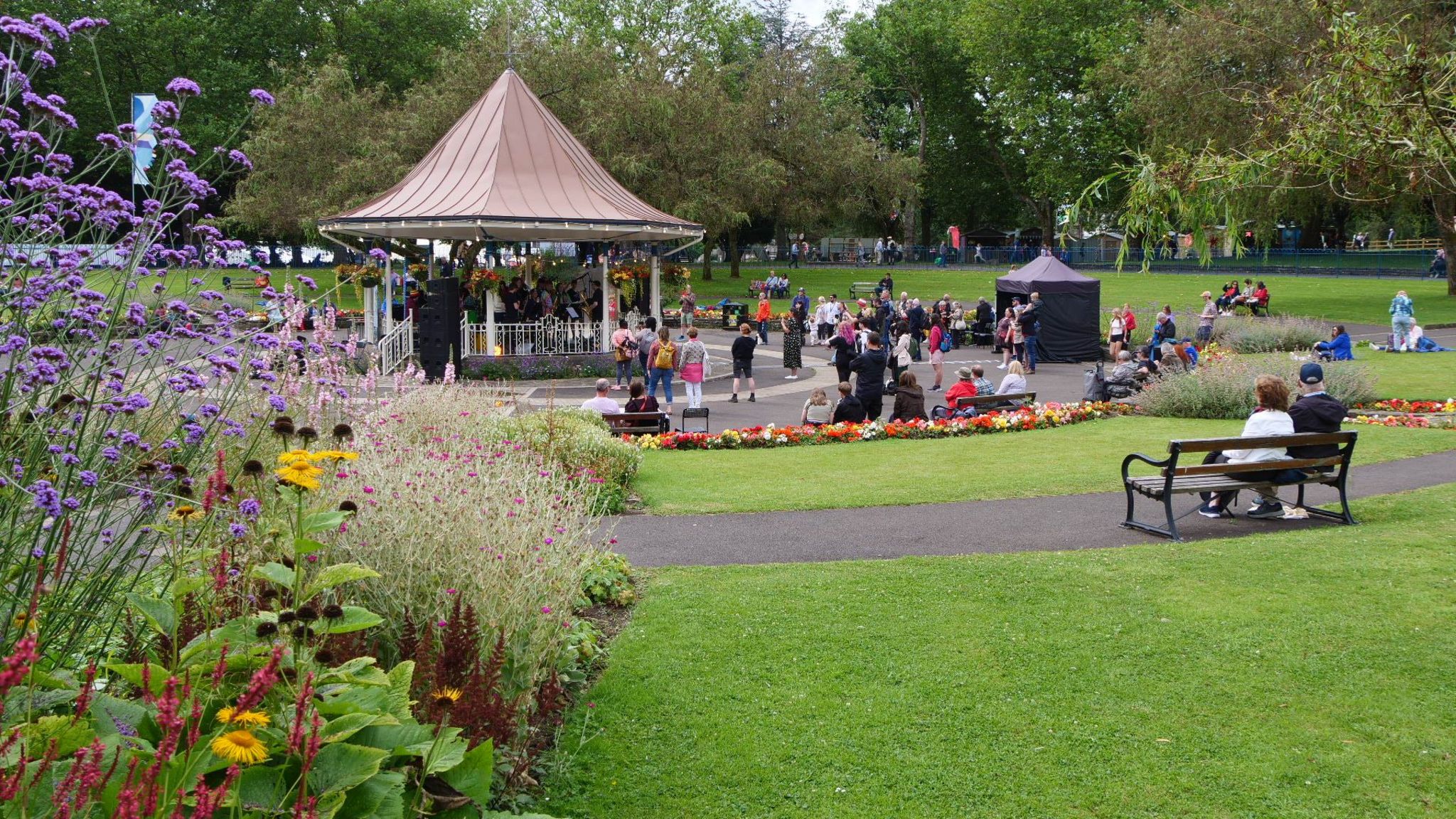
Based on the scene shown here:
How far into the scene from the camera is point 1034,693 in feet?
19.9

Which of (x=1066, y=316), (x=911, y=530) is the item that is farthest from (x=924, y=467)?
(x=1066, y=316)

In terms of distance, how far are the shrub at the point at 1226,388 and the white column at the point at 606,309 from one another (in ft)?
39.0

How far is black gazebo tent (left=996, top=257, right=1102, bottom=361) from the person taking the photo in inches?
1144

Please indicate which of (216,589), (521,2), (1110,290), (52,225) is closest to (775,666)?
(216,589)

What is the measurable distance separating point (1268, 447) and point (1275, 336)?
20.8 metres

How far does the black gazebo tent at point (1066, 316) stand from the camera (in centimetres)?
2905

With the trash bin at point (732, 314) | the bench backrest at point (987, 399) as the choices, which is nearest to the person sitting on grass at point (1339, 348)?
the bench backrest at point (987, 399)

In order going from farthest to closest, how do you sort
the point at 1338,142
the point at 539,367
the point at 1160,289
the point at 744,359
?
the point at 1160,289 < the point at 539,367 < the point at 744,359 < the point at 1338,142

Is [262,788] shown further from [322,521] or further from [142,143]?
[142,143]

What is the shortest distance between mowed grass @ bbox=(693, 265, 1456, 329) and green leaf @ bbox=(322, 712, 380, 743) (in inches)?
1241

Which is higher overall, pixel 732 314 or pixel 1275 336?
pixel 732 314

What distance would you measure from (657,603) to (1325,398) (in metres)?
6.58

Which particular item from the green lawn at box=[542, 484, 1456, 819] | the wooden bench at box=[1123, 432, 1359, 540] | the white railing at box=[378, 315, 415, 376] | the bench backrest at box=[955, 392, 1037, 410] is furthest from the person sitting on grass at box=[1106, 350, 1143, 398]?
the white railing at box=[378, 315, 415, 376]

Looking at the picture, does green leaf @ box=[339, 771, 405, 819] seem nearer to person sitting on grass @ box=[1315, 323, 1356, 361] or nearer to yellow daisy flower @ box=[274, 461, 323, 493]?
yellow daisy flower @ box=[274, 461, 323, 493]
